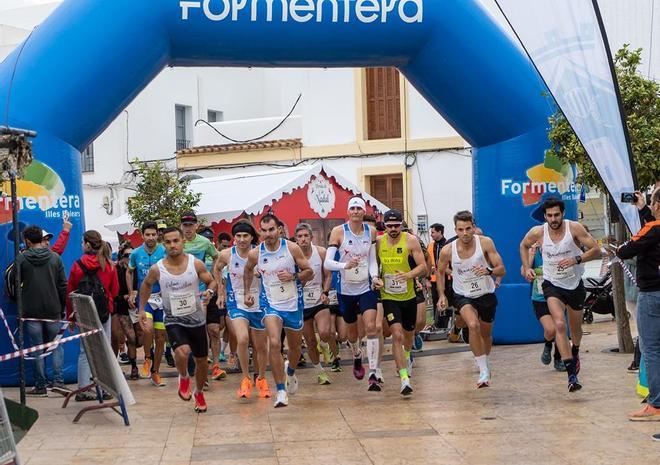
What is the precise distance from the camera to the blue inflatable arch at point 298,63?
11648mm

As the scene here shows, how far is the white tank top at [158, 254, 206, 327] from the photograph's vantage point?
9758 mm

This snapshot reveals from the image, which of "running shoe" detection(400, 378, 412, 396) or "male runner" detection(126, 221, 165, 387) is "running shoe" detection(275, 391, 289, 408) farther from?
"male runner" detection(126, 221, 165, 387)

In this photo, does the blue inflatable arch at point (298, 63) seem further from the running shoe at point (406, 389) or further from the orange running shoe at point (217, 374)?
→ the running shoe at point (406, 389)

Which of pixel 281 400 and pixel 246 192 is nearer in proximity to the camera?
pixel 281 400

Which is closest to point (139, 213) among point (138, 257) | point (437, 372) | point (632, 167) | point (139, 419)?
point (138, 257)

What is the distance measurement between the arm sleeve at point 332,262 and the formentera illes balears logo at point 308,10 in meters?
2.92

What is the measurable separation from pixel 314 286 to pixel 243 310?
141 cm

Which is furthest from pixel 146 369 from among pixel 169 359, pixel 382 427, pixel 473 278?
pixel 382 427

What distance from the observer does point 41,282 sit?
10828mm

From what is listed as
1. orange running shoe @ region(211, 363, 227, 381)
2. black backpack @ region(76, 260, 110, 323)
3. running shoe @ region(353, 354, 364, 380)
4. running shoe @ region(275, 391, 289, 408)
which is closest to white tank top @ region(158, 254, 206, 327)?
running shoe @ region(275, 391, 289, 408)

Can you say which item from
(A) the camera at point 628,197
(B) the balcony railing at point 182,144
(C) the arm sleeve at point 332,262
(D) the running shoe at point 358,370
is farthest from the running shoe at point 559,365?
(B) the balcony railing at point 182,144

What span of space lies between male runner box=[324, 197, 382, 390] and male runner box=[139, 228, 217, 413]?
1.61 metres

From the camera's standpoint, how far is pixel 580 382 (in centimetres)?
1064

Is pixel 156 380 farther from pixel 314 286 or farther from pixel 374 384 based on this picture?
pixel 374 384
